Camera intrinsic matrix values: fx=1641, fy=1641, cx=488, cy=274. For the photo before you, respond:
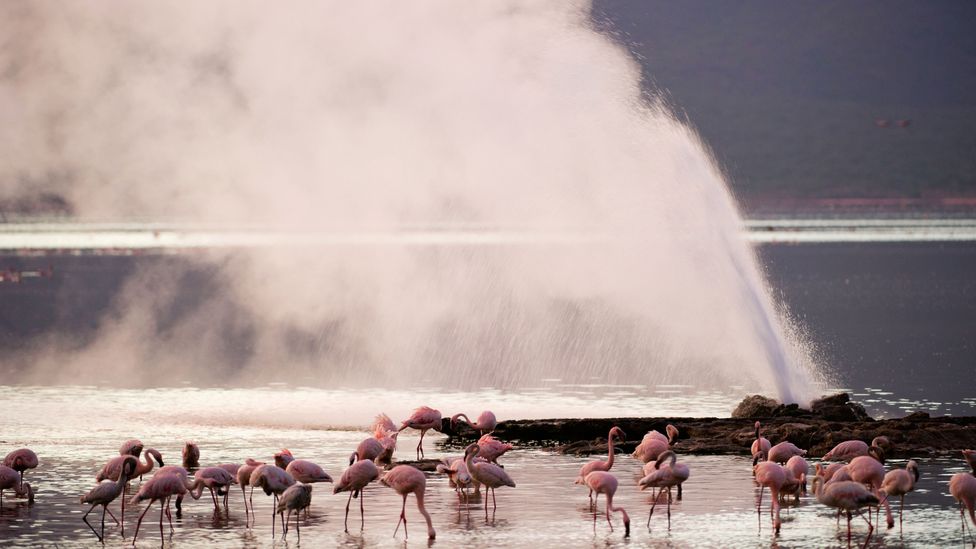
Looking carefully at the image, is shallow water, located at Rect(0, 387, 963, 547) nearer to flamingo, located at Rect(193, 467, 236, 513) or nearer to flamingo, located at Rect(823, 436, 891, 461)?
flamingo, located at Rect(193, 467, 236, 513)

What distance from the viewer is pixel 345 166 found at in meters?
171

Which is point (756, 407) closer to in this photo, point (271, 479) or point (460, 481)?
point (460, 481)

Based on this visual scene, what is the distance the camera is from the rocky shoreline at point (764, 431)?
3416 cm

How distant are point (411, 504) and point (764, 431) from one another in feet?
30.0

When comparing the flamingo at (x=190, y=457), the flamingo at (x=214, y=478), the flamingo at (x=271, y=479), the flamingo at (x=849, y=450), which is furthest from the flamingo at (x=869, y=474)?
the flamingo at (x=190, y=457)

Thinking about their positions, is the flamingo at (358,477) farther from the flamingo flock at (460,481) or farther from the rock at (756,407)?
the rock at (756,407)

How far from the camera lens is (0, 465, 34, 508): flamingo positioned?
2814cm

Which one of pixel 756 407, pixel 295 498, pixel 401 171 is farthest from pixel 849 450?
pixel 401 171

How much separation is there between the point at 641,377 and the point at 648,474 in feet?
80.2

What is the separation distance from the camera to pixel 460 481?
29172mm

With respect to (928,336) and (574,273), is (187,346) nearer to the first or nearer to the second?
(928,336)

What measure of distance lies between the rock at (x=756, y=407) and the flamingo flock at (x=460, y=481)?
6657 mm

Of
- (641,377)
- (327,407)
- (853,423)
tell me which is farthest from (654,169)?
(853,423)

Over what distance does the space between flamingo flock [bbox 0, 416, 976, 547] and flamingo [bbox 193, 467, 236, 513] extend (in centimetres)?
2
